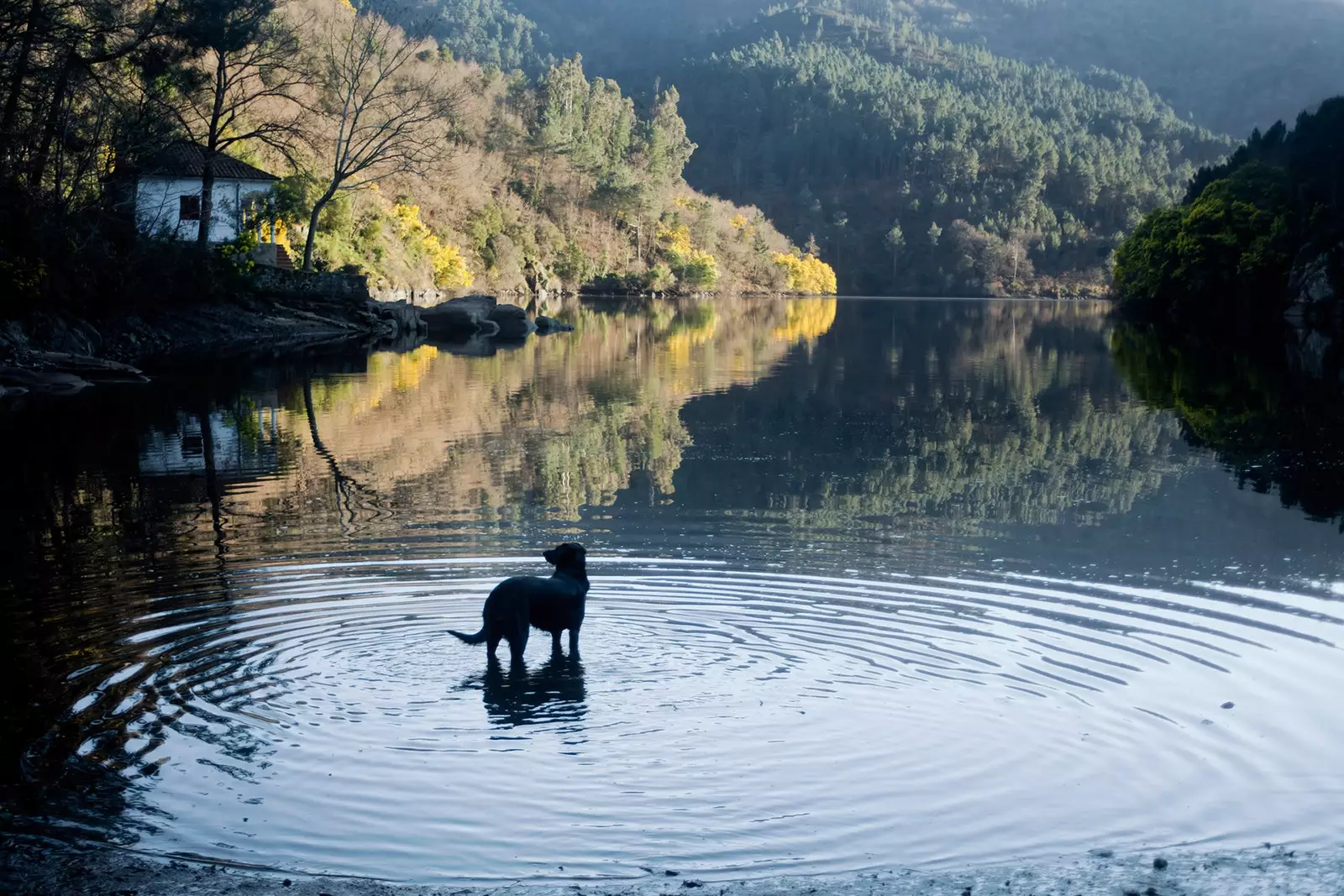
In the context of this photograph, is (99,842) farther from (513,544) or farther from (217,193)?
(217,193)

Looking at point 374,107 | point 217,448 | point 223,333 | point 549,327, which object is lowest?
point 217,448

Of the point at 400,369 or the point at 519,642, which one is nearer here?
the point at 519,642

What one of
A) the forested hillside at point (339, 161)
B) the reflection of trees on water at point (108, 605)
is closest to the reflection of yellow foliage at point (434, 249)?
the forested hillside at point (339, 161)

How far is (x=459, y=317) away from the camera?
5875 cm

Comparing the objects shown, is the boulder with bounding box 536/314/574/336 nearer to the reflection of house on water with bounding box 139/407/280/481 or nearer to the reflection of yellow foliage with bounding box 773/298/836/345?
the reflection of yellow foliage with bounding box 773/298/836/345

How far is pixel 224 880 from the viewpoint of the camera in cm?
598

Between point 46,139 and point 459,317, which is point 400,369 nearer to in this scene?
point 46,139

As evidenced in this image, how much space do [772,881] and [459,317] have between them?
54101 millimetres

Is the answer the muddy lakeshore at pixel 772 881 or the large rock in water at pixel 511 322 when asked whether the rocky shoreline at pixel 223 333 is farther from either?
the muddy lakeshore at pixel 772 881

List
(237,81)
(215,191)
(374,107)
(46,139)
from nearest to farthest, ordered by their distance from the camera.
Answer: (46,139) → (237,81) → (215,191) → (374,107)

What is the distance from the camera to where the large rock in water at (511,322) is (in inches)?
2253

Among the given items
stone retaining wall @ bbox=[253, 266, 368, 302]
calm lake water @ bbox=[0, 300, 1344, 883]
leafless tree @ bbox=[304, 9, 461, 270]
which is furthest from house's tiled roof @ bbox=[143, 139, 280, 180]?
calm lake water @ bbox=[0, 300, 1344, 883]

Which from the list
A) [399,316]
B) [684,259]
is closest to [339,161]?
[399,316]

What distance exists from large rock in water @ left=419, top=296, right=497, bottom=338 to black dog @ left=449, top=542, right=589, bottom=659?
48035 mm
